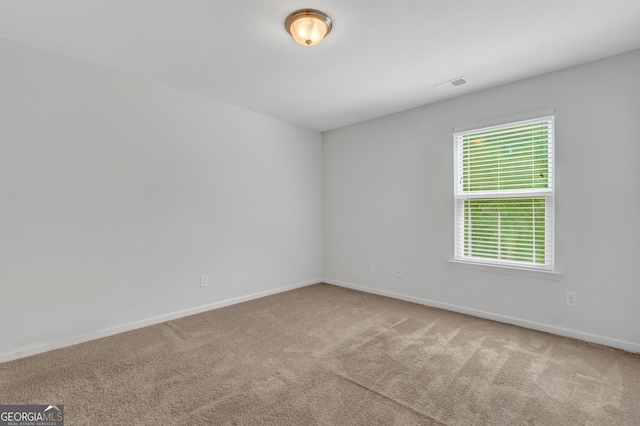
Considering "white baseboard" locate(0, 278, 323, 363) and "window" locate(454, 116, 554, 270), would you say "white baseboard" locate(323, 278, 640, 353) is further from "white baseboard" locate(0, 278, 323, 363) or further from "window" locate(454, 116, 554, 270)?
"white baseboard" locate(0, 278, 323, 363)

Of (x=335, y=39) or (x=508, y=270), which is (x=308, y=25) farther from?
(x=508, y=270)

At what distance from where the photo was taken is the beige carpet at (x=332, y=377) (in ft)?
5.53

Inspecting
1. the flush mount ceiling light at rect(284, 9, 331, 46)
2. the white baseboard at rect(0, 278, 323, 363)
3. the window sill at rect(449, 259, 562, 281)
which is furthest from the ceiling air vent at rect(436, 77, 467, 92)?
the white baseboard at rect(0, 278, 323, 363)

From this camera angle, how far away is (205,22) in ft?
6.81

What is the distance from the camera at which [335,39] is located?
7.48 ft

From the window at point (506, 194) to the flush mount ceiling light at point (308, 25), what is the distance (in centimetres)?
211

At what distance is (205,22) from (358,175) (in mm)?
2827

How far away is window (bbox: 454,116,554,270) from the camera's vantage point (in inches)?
113

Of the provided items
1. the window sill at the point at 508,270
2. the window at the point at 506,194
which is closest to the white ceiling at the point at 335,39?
the window at the point at 506,194

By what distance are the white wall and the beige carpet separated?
0.35m

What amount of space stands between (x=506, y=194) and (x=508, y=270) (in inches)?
30.8

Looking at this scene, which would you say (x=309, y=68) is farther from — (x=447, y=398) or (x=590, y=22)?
(x=447, y=398)

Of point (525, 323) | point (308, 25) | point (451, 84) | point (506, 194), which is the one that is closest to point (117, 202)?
point (308, 25)

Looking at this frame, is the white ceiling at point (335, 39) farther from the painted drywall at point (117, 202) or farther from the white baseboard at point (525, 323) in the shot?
the white baseboard at point (525, 323)
